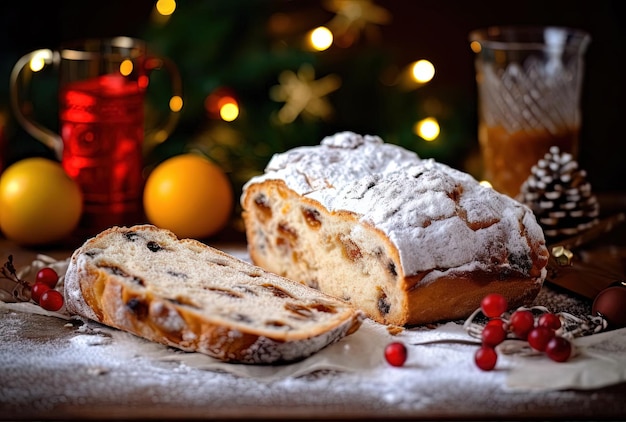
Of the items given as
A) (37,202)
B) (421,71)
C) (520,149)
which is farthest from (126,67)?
(520,149)

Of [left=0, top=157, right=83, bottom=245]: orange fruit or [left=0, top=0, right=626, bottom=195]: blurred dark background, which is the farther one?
[left=0, top=0, right=626, bottom=195]: blurred dark background

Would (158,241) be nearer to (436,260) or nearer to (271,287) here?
(271,287)

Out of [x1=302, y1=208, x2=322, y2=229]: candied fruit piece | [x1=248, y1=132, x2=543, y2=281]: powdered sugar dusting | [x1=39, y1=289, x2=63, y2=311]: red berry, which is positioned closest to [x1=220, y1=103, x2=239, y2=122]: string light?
[x1=248, y1=132, x2=543, y2=281]: powdered sugar dusting

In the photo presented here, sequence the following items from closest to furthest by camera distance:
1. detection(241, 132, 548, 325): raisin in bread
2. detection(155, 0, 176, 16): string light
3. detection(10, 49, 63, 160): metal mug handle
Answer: detection(241, 132, 548, 325): raisin in bread → detection(10, 49, 63, 160): metal mug handle → detection(155, 0, 176, 16): string light

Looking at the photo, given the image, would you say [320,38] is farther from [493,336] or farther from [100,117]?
[493,336]

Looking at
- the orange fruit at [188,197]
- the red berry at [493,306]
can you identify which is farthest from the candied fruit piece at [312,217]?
the orange fruit at [188,197]

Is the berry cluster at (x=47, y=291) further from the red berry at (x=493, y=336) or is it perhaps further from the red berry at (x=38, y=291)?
the red berry at (x=493, y=336)

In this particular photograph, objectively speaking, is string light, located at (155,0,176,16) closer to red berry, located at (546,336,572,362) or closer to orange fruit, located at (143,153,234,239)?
orange fruit, located at (143,153,234,239)
